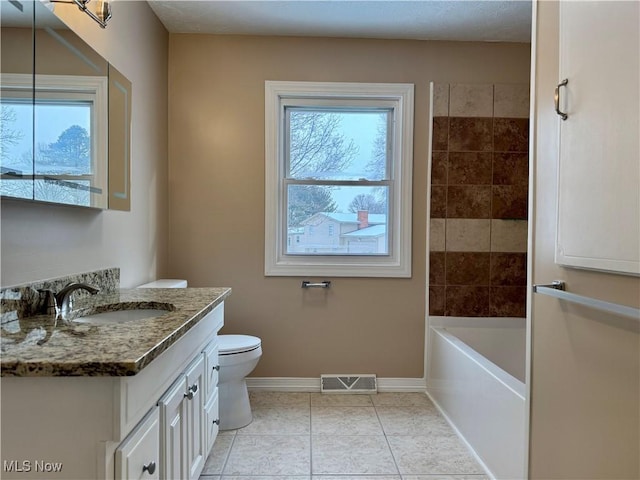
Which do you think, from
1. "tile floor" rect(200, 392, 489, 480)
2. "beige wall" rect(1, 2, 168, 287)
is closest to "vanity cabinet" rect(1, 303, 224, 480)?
"beige wall" rect(1, 2, 168, 287)

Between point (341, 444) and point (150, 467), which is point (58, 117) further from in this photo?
point (341, 444)

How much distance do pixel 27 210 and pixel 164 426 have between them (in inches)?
33.7

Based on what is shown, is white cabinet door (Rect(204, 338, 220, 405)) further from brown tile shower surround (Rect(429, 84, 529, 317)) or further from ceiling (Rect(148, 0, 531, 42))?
ceiling (Rect(148, 0, 531, 42))

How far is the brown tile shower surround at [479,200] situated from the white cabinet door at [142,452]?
2.14 m

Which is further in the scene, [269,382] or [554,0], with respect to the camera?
[269,382]

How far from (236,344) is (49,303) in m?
1.10

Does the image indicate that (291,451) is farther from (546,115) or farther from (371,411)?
(546,115)

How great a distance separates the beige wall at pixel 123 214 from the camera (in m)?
1.36

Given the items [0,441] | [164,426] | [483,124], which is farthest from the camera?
[483,124]

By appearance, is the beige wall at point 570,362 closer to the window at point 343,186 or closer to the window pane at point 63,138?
the window at point 343,186

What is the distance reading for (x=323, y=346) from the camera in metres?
2.88

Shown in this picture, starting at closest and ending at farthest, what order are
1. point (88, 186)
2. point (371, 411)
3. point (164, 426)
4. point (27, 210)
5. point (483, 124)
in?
point (164, 426) → point (27, 210) → point (88, 186) → point (371, 411) → point (483, 124)

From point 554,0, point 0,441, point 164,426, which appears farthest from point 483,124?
point 0,441

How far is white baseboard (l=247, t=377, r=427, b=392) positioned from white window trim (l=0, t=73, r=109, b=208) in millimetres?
1688
